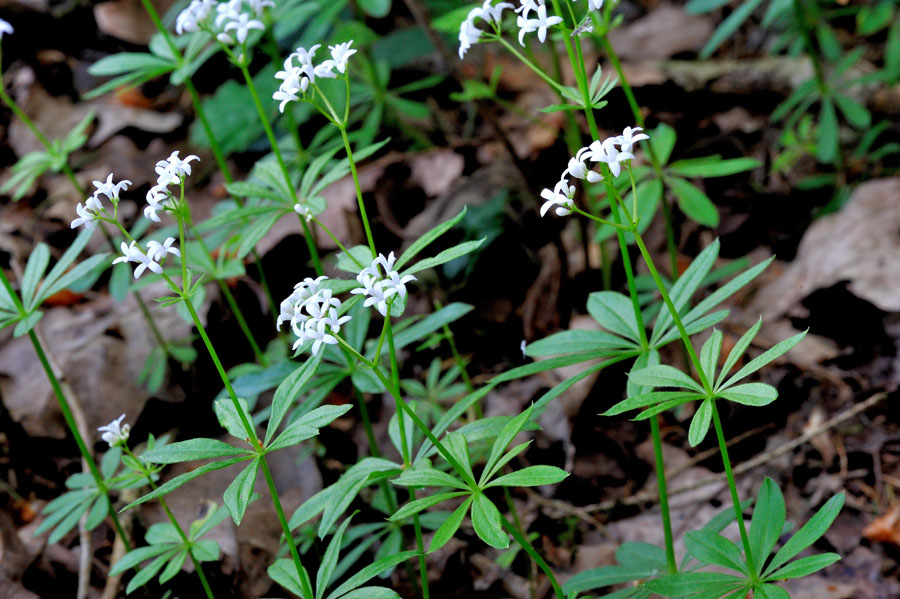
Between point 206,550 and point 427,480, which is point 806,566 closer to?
point 427,480

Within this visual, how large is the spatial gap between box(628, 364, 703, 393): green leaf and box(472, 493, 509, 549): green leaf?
0.47 meters

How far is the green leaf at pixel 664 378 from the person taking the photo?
1.89 metres

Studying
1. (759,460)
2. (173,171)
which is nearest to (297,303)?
(173,171)

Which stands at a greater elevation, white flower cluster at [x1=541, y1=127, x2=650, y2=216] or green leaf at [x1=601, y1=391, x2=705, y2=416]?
white flower cluster at [x1=541, y1=127, x2=650, y2=216]

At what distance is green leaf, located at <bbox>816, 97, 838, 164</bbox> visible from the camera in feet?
13.1

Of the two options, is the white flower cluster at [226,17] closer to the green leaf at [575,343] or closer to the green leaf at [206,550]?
the green leaf at [575,343]

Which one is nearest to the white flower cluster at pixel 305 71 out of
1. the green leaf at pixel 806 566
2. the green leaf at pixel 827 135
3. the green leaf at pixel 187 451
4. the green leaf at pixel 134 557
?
the green leaf at pixel 187 451

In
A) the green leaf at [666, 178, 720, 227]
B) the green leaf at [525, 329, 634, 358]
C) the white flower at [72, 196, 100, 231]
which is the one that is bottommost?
the green leaf at [666, 178, 720, 227]

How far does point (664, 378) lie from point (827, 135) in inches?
110

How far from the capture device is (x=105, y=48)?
216 inches

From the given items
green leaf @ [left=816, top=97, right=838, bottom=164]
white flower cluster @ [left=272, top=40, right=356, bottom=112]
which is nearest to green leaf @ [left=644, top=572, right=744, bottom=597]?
white flower cluster @ [left=272, top=40, right=356, bottom=112]

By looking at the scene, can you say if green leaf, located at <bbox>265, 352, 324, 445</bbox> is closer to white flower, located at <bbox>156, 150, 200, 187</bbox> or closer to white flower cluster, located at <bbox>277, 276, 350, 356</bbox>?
white flower cluster, located at <bbox>277, 276, 350, 356</bbox>

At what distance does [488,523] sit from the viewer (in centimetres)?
180

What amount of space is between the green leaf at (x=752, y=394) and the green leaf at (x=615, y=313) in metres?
0.50
